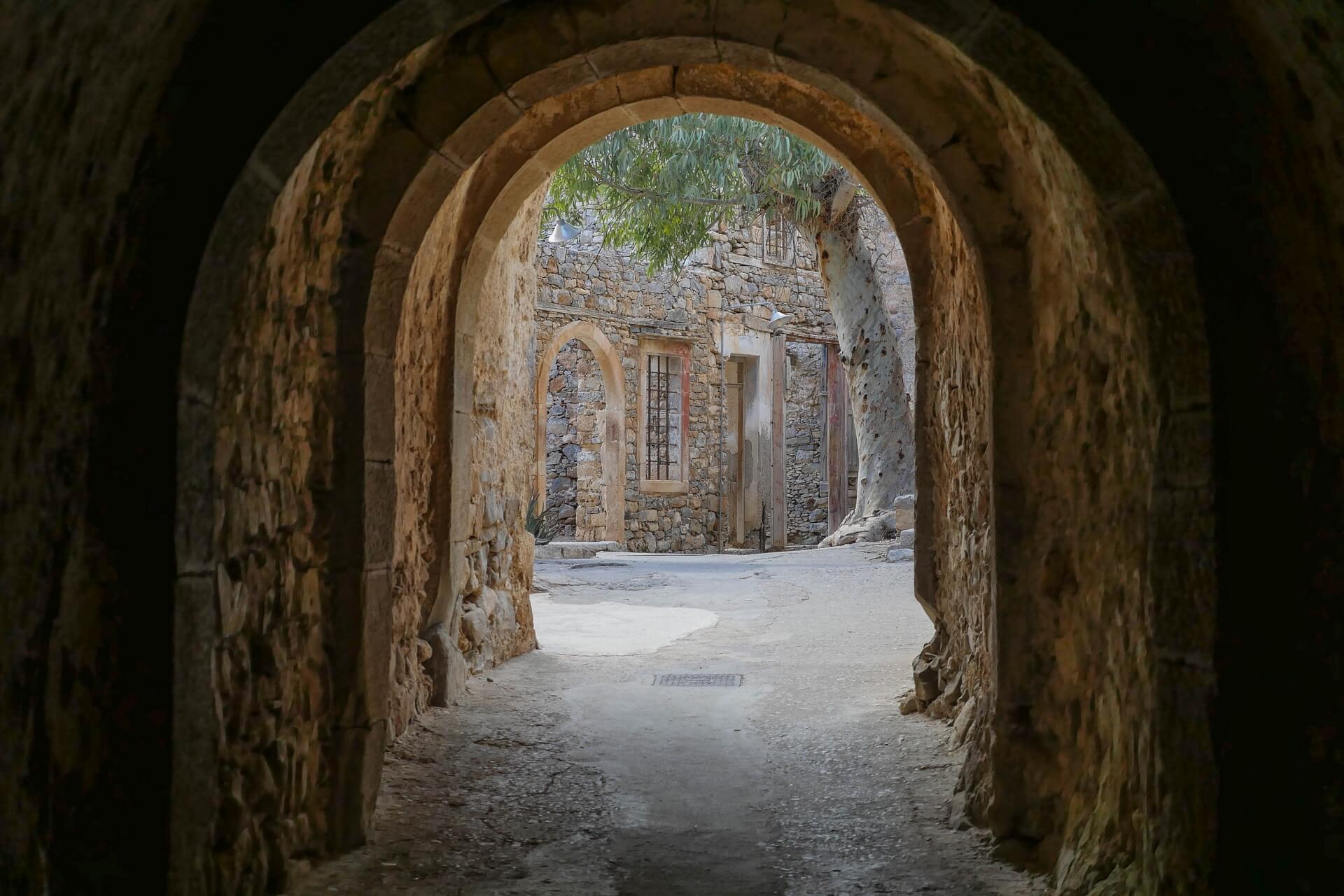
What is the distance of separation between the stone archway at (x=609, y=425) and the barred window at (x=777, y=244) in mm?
3317

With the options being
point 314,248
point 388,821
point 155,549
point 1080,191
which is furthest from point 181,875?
point 1080,191

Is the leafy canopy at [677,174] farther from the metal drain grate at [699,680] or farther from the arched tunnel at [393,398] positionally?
the arched tunnel at [393,398]

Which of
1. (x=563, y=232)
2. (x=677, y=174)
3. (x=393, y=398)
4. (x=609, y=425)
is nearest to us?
(x=393, y=398)

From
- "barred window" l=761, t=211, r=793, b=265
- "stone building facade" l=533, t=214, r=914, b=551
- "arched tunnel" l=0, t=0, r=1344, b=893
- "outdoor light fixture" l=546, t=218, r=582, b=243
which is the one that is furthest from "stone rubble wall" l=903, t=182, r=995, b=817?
"barred window" l=761, t=211, r=793, b=265

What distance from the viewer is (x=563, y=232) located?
1499 centimetres

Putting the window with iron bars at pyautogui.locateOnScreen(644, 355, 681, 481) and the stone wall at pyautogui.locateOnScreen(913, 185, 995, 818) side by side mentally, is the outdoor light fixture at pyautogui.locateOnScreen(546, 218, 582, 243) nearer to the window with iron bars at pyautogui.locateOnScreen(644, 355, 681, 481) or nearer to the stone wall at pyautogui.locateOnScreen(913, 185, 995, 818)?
the window with iron bars at pyautogui.locateOnScreen(644, 355, 681, 481)

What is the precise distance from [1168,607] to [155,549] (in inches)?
76.1

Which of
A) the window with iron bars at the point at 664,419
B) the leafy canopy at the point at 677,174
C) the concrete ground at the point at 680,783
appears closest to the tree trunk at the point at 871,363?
the leafy canopy at the point at 677,174

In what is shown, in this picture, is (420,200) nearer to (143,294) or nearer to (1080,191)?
(143,294)

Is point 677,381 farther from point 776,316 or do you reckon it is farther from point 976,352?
point 976,352

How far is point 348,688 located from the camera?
9.97 ft

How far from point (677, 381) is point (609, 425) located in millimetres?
1358

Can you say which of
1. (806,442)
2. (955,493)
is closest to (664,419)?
(806,442)

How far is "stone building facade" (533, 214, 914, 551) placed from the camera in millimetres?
15602
